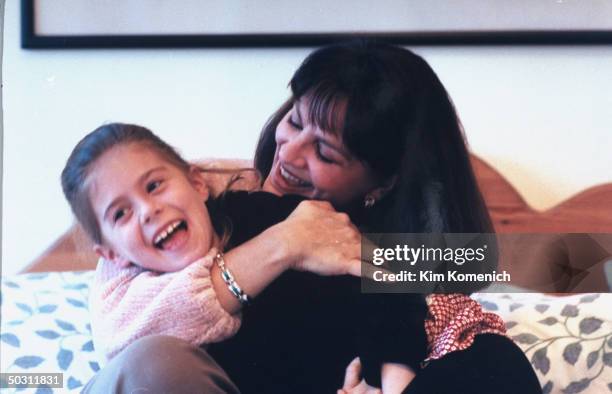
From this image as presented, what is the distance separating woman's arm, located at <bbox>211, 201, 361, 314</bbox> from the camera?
2.02 feet

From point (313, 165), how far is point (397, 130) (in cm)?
8

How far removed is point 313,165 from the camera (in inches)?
24.6

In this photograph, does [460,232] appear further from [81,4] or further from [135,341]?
[81,4]

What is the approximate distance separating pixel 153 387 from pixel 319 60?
1.00 ft

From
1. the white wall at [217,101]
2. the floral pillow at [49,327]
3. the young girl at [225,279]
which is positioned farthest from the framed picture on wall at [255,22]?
the floral pillow at [49,327]

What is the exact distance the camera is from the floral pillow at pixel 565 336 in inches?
27.6

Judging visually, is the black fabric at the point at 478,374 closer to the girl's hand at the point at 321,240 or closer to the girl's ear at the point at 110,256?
the girl's hand at the point at 321,240

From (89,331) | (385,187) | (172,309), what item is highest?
(385,187)

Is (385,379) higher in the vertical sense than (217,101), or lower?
lower

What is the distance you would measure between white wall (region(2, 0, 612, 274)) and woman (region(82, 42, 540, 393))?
30 mm

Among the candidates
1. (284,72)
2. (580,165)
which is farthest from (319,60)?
(580,165)

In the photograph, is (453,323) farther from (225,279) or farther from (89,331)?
(89,331)

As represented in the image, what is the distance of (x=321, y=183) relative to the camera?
2.06 feet

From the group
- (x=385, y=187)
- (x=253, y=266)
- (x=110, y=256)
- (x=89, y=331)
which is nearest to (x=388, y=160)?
(x=385, y=187)
